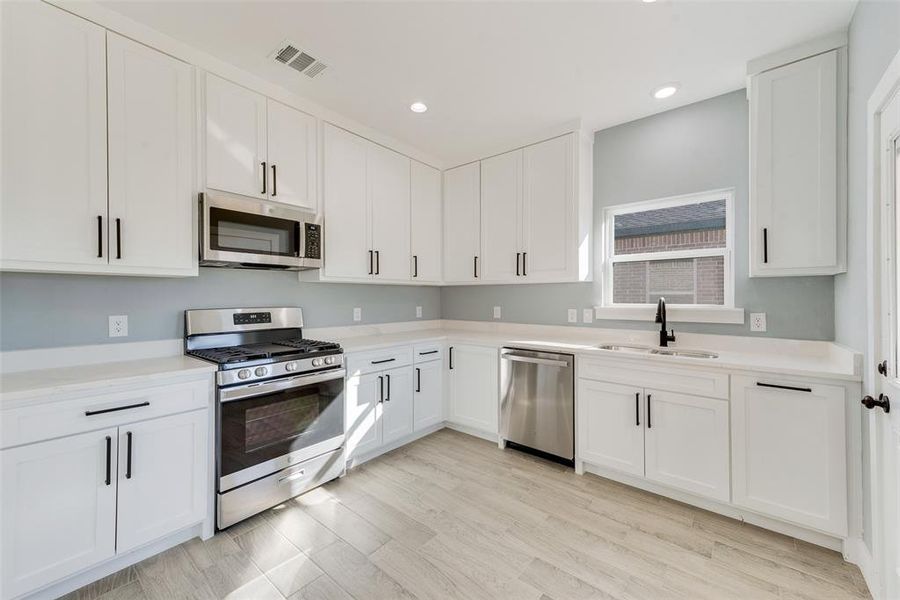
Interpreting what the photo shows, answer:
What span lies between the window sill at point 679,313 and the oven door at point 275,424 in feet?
7.35

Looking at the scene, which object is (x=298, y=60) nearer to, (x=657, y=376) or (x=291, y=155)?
(x=291, y=155)

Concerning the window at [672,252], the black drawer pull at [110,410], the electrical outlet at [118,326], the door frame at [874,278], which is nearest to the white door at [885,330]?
the door frame at [874,278]

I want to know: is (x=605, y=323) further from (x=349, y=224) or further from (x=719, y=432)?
(x=349, y=224)

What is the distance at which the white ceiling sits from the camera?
184 centimetres

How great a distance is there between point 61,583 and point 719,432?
3.41 meters

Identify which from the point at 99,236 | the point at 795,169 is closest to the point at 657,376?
the point at 795,169

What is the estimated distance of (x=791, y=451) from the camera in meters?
1.92

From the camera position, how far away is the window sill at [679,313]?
8.34 ft

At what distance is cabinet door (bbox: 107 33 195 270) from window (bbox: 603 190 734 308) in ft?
10.4

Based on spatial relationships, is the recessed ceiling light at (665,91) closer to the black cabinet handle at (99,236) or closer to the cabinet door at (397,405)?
the cabinet door at (397,405)

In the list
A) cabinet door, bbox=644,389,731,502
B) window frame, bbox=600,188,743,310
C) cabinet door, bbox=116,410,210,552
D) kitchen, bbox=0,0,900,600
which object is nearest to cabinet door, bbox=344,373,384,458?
kitchen, bbox=0,0,900,600

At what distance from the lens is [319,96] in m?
2.64

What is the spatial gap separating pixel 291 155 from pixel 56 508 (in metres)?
2.28

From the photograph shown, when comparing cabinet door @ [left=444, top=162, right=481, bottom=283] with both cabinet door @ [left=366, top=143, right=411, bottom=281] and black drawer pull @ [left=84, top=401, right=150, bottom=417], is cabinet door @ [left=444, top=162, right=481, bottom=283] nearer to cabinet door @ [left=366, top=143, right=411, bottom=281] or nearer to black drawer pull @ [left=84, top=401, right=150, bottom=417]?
cabinet door @ [left=366, top=143, right=411, bottom=281]
